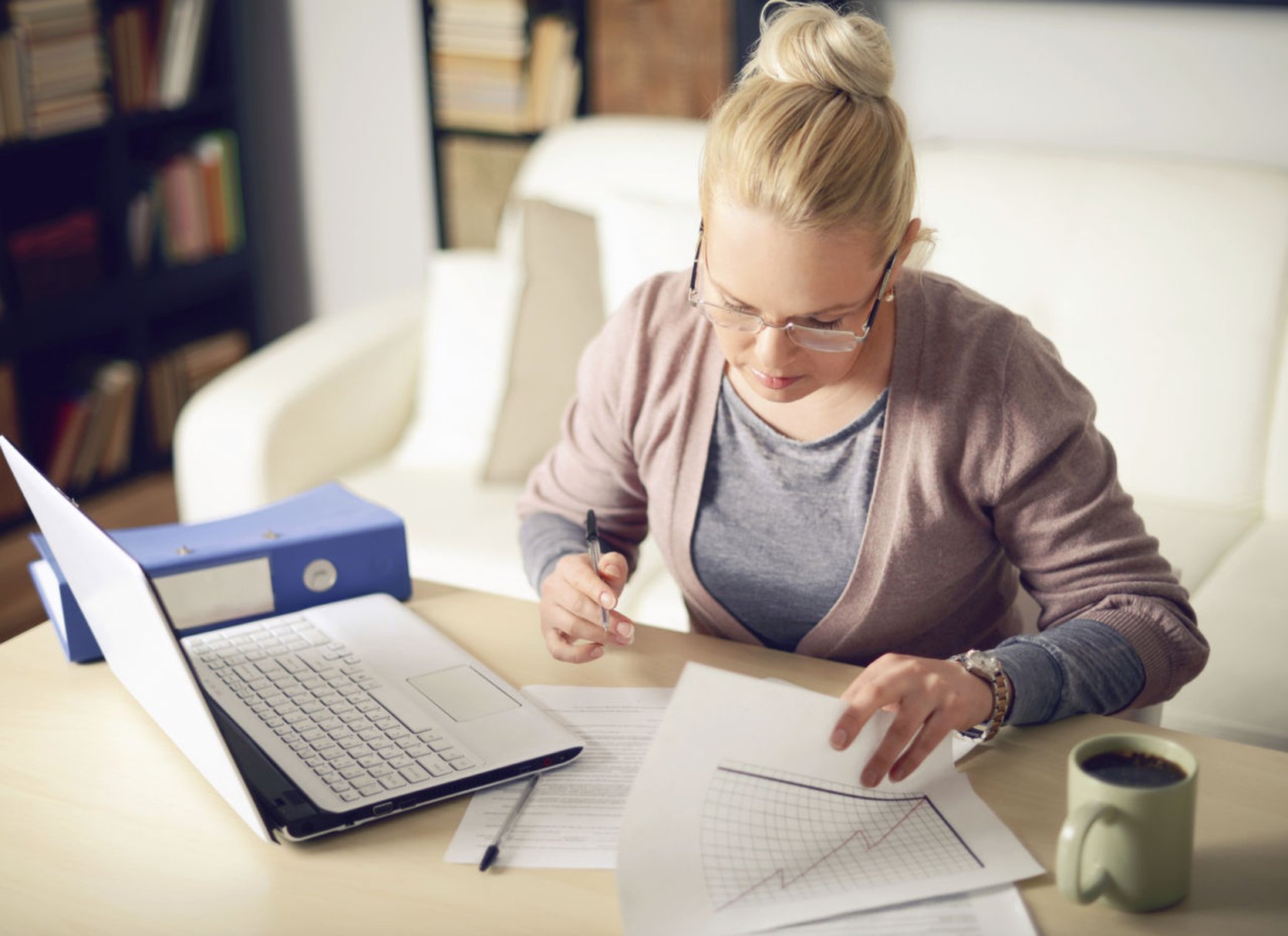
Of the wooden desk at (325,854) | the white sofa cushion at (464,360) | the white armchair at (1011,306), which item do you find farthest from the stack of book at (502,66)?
the wooden desk at (325,854)

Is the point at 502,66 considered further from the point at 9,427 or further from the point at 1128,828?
the point at 1128,828

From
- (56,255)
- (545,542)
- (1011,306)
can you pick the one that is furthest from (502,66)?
(545,542)

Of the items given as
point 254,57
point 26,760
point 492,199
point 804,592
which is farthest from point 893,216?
point 254,57

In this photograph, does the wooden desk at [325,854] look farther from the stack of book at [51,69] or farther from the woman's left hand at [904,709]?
the stack of book at [51,69]

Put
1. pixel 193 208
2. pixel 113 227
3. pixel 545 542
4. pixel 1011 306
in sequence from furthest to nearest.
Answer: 1. pixel 193 208
2. pixel 113 227
3. pixel 1011 306
4. pixel 545 542

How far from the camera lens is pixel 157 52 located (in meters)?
2.97

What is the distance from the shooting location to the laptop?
913 mm

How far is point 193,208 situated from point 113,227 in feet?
0.77

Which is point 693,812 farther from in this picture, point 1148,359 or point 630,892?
point 1148,359

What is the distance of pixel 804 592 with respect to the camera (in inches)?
49.1

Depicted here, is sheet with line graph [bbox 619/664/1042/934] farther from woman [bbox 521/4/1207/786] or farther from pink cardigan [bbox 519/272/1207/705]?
pink cardigan [bbox 519/272/1207/705]

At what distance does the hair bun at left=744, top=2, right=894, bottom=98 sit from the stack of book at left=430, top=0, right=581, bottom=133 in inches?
66.5

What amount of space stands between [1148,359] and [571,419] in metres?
0.96

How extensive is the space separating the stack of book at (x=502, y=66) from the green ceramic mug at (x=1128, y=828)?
7.11ft
